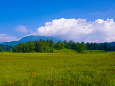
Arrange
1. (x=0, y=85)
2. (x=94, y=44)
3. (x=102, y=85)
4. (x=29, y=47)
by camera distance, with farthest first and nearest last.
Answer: (x=94, y=44) < (x=29, y=47) < (x=0, y=85) < (x=102, y=85)

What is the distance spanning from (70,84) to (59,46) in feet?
533

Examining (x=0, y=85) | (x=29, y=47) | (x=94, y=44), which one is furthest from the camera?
(x=94, y=44)

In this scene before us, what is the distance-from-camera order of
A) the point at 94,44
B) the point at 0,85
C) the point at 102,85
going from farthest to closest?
the point at 94,44, the point at 0,85, the point at 102,85

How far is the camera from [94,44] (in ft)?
620

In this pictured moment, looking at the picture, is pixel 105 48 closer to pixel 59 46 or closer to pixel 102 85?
pixel 59 46

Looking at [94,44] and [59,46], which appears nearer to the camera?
[59,46]

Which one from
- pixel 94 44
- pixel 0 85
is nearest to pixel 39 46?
pixel 94 44

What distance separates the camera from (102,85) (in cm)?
1002

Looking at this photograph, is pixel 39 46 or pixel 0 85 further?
pixel 39 46

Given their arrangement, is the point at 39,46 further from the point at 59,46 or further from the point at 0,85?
the point at 0,85

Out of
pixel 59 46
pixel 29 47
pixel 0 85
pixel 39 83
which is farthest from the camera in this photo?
pixel 59 46

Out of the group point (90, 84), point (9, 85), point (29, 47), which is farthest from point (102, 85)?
point (29, 47)

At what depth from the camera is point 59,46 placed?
173m

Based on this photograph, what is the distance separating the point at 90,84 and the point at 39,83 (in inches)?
208
